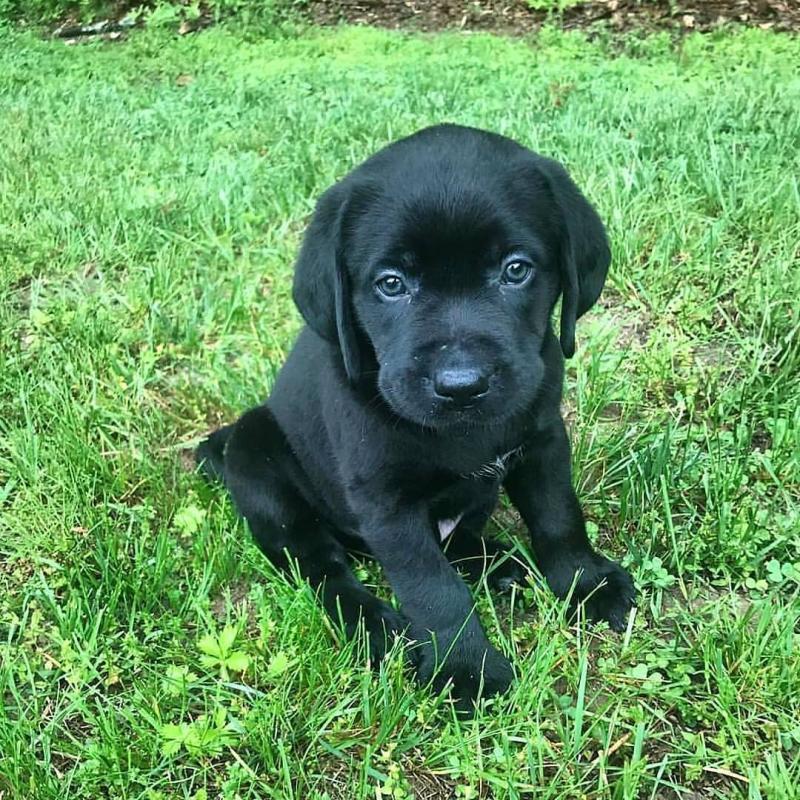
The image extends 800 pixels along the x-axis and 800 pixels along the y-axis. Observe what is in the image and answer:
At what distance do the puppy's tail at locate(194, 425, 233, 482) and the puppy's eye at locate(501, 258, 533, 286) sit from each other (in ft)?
3.77

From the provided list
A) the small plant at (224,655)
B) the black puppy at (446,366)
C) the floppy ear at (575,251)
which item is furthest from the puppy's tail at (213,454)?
the floppy ear at (575,251)

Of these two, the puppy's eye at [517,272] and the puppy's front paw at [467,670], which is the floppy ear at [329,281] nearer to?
the puppy's eye at [517,272]

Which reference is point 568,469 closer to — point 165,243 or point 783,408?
point 783,408

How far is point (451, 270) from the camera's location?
77.8 inches

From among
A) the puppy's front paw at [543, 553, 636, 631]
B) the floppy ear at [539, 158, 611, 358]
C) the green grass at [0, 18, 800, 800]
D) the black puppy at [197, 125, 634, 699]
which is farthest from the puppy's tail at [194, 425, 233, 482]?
the floppy ear at [539, 158, 611, 358]

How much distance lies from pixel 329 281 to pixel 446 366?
1.40 feet

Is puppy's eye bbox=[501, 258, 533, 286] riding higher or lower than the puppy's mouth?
higher

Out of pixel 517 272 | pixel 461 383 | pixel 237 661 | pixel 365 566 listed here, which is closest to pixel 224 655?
pixel 237 661

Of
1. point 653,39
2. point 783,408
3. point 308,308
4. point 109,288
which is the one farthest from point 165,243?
point 653,39

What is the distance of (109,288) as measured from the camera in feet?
13.1

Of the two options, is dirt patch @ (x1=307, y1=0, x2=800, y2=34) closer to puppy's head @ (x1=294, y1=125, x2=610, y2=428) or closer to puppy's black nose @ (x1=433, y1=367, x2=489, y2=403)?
puppy's head @ (x1=294, y1=125, x2=610, y2=428)

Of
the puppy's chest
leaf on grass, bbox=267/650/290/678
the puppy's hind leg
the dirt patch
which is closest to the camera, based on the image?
leaf on grass, bbox=267/650/290/678

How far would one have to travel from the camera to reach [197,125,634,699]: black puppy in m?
1.93

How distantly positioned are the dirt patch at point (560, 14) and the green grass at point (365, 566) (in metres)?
3.80
